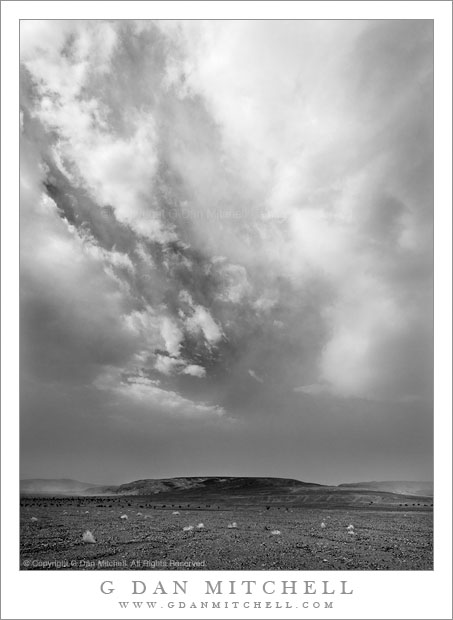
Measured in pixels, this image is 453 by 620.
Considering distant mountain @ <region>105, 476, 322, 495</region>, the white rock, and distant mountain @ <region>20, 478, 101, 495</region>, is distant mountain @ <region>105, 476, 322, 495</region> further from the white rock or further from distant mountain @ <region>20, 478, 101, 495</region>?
the white rock

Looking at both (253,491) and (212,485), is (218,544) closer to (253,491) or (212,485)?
(253,491)

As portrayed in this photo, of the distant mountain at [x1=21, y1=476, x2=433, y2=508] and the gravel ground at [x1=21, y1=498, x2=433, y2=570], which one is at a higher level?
the gravel ground at [x1=21, y1=498, x2=433, y2=570]

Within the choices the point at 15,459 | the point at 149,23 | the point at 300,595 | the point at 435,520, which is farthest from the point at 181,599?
the point at 149,23

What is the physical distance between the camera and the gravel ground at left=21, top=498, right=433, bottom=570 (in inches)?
354

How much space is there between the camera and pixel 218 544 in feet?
32.0

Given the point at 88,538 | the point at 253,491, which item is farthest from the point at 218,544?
the point at 253,491

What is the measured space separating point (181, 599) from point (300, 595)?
2.48 m

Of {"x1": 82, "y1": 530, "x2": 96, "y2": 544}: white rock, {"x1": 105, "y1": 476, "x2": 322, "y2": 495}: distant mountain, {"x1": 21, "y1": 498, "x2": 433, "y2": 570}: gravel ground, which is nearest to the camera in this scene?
{"x1": 21, "y1": 498, "x2": 433, "y2": 570}: gravel ground

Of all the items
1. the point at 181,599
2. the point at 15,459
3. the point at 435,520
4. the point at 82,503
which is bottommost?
the point at 82,503

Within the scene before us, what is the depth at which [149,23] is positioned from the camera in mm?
10453

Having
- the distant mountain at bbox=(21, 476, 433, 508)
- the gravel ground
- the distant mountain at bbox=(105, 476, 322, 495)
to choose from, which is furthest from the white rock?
the distant mountain at bbox=(105, 476, 322, 495)

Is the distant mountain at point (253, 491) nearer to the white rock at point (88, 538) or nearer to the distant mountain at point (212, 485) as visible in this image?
the distant mountain at point (212, 485)

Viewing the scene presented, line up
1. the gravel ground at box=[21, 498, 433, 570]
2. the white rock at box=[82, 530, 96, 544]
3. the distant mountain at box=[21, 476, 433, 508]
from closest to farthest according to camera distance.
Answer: the gravel ground at box=[21, 498, 433, 570]
the white rock at box=[82, 530, 96, 544]
the distant mountain at box=[21, 476, 433, 508]

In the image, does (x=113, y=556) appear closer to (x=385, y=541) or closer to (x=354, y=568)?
(x=354, y=568)
